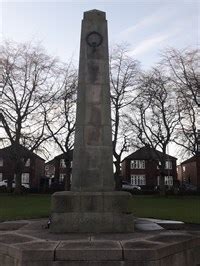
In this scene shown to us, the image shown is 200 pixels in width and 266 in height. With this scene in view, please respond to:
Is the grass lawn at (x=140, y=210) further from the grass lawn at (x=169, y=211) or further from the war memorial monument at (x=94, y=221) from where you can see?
the war memorial monument at (x=94, y=221)

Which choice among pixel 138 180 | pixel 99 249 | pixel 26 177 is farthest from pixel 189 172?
pixel 99 249

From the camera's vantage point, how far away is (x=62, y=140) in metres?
39.1

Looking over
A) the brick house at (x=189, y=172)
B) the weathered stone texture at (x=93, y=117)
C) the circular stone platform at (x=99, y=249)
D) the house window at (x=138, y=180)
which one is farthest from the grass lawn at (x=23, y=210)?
the brick house at (x=189, y=172)

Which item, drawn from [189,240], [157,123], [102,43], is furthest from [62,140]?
[189,240]

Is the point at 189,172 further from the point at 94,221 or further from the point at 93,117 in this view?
the point at 94,221

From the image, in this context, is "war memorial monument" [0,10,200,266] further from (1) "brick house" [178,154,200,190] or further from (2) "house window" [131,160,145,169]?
(1) "brick house" [178,154,200,190]

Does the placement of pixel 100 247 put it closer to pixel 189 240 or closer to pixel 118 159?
pixel 189 240

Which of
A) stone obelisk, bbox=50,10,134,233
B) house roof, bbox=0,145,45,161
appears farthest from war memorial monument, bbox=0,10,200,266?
house roof, bbox=0,145,45,161

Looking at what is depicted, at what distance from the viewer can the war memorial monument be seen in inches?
218

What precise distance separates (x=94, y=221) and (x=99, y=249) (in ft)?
7.35

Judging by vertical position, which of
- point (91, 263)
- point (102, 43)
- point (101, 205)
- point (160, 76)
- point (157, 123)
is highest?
Result: point (160, 76)

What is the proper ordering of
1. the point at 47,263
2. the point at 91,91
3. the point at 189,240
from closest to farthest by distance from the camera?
the point at 47,263, the point at 189,240, the point at 91,91

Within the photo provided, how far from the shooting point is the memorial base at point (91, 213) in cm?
778

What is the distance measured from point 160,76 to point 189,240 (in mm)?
29897
